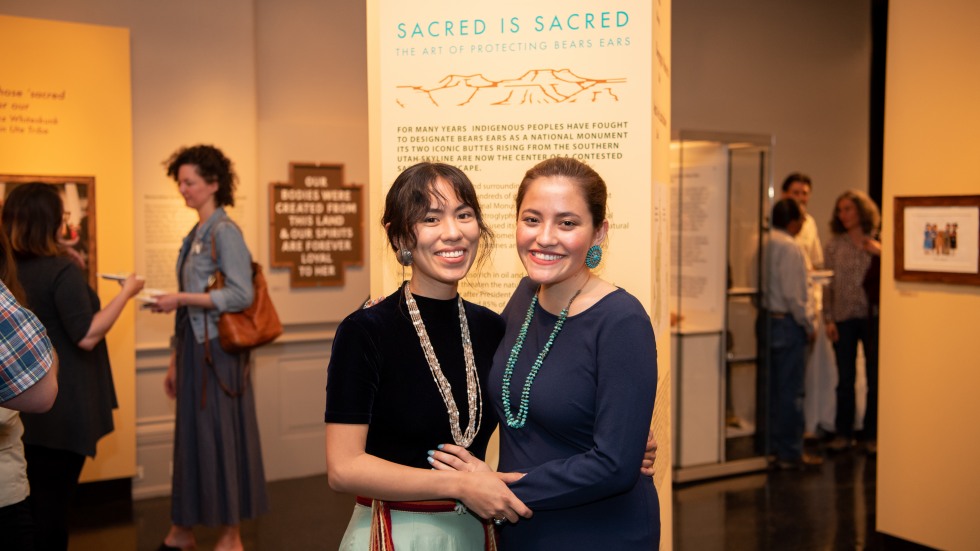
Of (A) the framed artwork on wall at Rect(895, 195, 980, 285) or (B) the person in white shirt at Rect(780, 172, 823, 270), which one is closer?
(A) the framed artwork on wall at Rect(895, 195, 980, 285)

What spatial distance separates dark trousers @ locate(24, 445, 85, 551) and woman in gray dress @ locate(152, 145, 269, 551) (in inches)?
24.5

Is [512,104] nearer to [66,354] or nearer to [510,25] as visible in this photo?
[510,25]

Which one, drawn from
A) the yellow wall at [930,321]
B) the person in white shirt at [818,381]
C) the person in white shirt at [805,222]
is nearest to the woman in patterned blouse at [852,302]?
the person in white shirt at [818,381]

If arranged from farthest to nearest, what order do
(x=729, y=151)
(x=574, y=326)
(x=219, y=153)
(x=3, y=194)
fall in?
(x=729, y=151)
(x=3, y=194)
(x=219, y=153)
(x=574, y=326)

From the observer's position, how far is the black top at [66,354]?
3.54m

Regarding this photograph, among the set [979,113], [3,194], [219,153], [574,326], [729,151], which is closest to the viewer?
[574,326]

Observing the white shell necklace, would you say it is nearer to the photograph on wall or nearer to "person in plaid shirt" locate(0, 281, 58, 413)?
"person in plaid shirt" locate(0, 281, 58, 413)

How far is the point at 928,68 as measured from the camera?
13.6 ft

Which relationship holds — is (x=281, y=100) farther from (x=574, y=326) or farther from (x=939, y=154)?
(x=574, y=326)

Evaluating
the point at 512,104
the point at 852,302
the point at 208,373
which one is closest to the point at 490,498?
the point at 512,104

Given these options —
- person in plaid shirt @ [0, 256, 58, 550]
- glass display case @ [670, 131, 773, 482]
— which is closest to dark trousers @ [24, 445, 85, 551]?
person in plaid shirt @ [0, 256, 58, 550]

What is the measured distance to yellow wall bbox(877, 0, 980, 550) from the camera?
4035 mm

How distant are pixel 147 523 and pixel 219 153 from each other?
7.17ft

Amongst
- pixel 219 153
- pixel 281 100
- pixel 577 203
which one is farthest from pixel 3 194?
pixel 577 203
